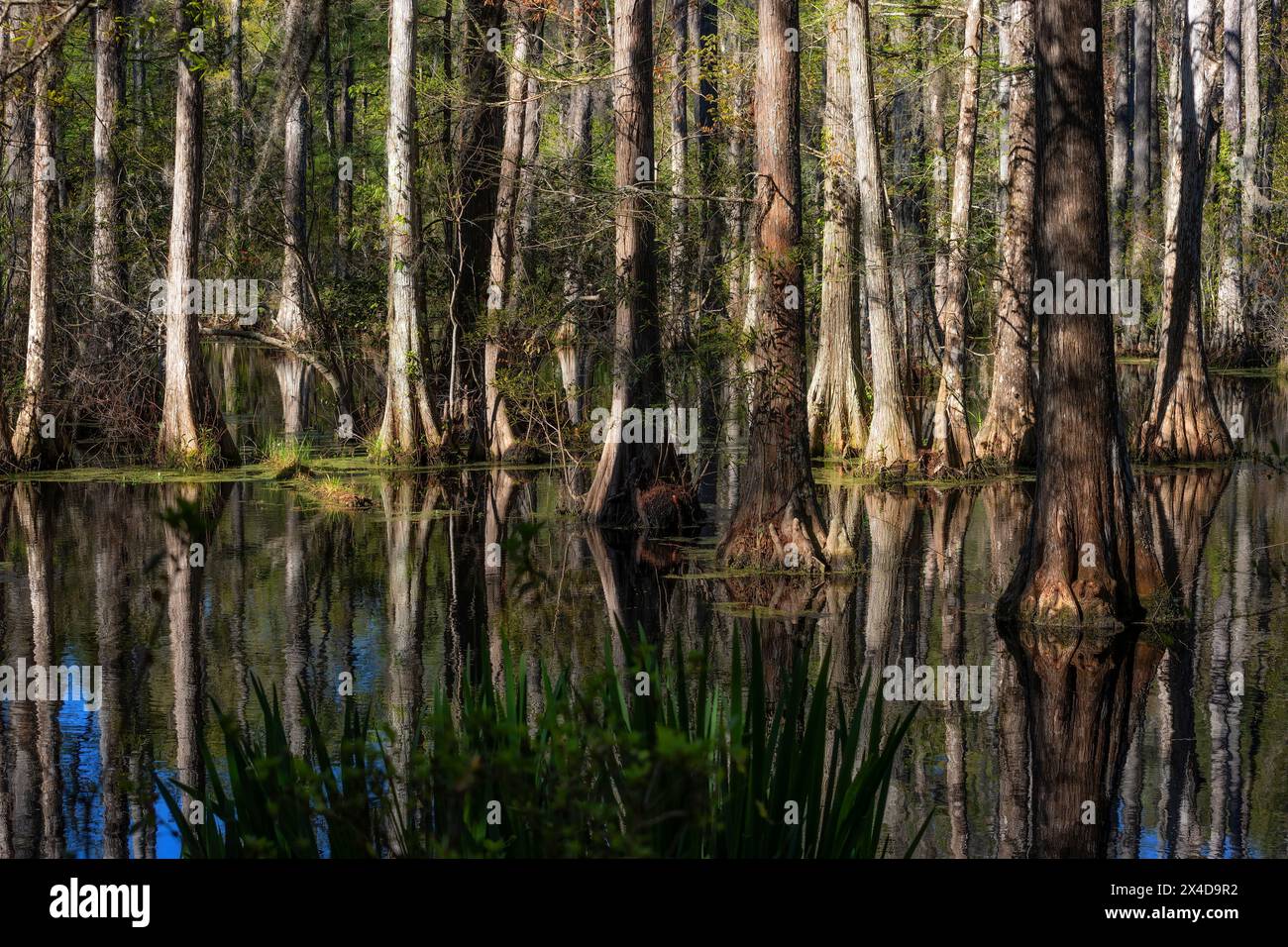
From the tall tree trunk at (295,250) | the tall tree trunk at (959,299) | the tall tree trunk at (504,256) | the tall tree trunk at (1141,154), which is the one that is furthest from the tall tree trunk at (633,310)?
the tall tree trunk at (1141,154)

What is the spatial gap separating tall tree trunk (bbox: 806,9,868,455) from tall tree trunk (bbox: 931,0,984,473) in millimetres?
1230

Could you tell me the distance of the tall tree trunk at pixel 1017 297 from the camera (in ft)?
63.0

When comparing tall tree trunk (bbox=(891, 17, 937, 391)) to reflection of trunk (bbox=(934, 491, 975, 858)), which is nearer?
reflection of trunk (bbox=(934, 491, 975, 858))

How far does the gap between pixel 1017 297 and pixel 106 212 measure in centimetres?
1243

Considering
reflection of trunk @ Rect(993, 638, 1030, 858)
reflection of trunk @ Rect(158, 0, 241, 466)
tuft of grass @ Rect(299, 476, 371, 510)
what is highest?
reflection of trunk @ Rect(158, 0, 241, 466)

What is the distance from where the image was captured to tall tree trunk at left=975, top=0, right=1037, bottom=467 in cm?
1920

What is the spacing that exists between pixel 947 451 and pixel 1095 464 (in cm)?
888

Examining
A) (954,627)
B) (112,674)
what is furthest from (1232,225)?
(112,674)

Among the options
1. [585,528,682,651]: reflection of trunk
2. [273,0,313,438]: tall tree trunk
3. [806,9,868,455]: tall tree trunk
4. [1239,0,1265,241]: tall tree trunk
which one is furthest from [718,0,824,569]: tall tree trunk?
[1239,0,1265,241]: tall tree trunk

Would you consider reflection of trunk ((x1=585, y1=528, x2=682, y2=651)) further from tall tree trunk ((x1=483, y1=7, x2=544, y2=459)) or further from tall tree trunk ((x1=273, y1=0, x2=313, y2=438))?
tall tree trunk ((x1=273, y1=0, x2=313, y2=438))

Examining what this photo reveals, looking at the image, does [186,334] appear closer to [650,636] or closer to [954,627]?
[650,636]

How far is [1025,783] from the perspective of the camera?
7.08m

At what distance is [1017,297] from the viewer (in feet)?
64.6
